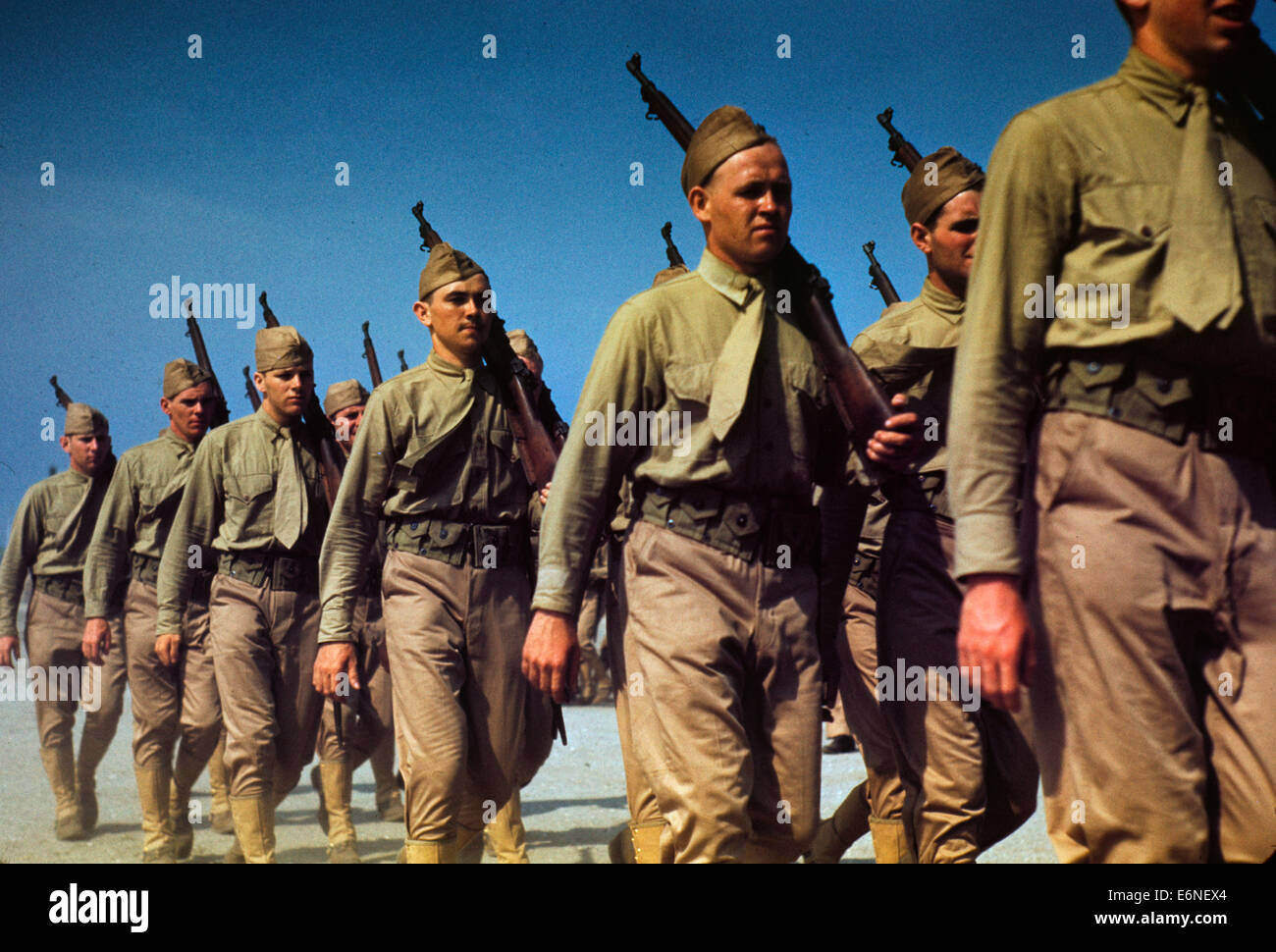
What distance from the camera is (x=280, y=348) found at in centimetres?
796

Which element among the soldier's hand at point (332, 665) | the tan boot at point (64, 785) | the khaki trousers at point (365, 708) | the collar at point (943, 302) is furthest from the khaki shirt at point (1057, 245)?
the tan boot at point (64, 785)

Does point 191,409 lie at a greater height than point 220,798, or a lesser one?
greater

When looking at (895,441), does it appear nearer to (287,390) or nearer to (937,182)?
(937,182)

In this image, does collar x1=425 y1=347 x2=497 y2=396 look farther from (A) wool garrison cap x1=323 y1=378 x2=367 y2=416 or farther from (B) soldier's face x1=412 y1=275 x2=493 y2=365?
(A) wool garrison cap x1=323 y1=378 x2=367 y2=416

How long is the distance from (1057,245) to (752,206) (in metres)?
1.61

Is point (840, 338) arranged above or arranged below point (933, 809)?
above

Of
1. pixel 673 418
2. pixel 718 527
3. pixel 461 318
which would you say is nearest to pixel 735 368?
pixel 673 418

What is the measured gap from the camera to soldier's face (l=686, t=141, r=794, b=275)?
4.19 m

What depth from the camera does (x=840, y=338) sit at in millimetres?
4273

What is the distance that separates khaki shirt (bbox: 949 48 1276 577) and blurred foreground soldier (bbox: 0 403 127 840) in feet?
30.1

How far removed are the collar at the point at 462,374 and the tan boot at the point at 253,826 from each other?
2.71 meters
